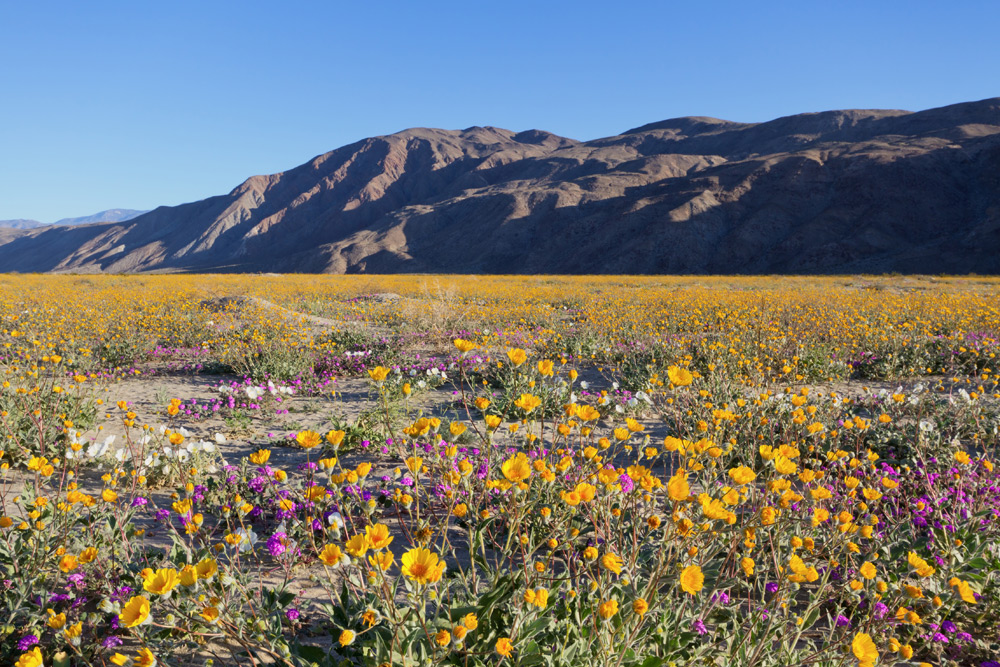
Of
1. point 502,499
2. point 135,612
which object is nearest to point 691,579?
point 135,612

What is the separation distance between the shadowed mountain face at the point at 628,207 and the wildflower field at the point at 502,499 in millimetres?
46481

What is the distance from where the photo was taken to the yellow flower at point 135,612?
1243 mm

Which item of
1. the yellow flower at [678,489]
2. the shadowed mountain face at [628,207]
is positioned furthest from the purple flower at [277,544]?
the shadowed mountain face at [628,207]

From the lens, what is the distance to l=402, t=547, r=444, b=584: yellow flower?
1180mm

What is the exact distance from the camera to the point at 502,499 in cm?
296

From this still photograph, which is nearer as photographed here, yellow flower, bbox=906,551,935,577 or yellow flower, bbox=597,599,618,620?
yellow flower, bbox=597,599,618,620

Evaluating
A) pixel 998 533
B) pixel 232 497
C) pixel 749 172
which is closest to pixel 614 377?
pixel 998 533

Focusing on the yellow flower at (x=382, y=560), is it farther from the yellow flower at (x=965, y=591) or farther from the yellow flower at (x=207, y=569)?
the yellow flower at (x=965, y=591)

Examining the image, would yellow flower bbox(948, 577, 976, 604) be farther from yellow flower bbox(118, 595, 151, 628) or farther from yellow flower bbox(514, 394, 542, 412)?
yellow flower bbox(118, 595, 151, 628)

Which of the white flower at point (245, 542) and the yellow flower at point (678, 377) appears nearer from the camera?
the white flower at point (245, 542)

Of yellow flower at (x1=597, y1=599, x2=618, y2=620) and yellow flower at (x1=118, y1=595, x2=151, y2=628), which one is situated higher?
yellow flower at (x1=118, y1=595, x2=151, y2=628)

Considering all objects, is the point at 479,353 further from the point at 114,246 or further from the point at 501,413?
the point at 114,246

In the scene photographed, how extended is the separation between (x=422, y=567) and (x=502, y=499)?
1814mm

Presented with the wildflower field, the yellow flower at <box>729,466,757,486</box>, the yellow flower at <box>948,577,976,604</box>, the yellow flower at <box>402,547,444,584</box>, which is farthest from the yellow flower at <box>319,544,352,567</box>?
the yellow flower at <box>948,577,976,604</box>
